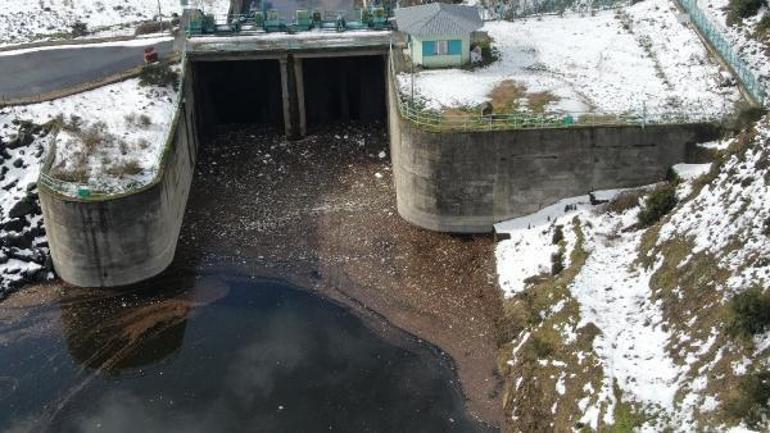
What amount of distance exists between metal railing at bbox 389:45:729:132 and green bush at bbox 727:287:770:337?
13887mm

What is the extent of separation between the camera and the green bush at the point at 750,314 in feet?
75.3

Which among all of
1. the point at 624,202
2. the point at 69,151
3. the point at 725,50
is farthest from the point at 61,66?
the point at 725,50

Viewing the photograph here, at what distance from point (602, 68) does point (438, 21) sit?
8403 millimetres

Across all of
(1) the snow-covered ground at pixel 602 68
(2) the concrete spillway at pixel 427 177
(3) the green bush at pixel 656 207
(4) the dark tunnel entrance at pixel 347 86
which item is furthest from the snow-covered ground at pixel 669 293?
(4) the dark tunnel entrance at pixel 347 86

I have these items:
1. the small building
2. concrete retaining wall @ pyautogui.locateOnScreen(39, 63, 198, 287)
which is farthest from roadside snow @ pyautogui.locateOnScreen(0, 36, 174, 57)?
the small building

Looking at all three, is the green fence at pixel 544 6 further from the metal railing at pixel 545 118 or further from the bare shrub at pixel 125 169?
the bare shrub at pixel 125 169

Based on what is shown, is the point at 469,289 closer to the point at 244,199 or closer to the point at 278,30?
the point at 244,199

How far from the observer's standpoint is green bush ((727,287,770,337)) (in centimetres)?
2294

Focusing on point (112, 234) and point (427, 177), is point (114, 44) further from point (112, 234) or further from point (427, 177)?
point (427, 177)

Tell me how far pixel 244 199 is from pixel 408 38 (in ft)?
41.5

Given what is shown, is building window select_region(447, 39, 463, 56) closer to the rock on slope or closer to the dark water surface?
the dark water surface

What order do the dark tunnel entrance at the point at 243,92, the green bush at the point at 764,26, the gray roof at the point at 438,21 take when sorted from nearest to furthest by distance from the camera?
the green bush at the point at 764,26, the gray roof at the point at 438,21, the dark tunnel entrance at the point at 243,92

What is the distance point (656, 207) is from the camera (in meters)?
32.4

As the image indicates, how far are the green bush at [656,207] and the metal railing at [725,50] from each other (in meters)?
7.29
